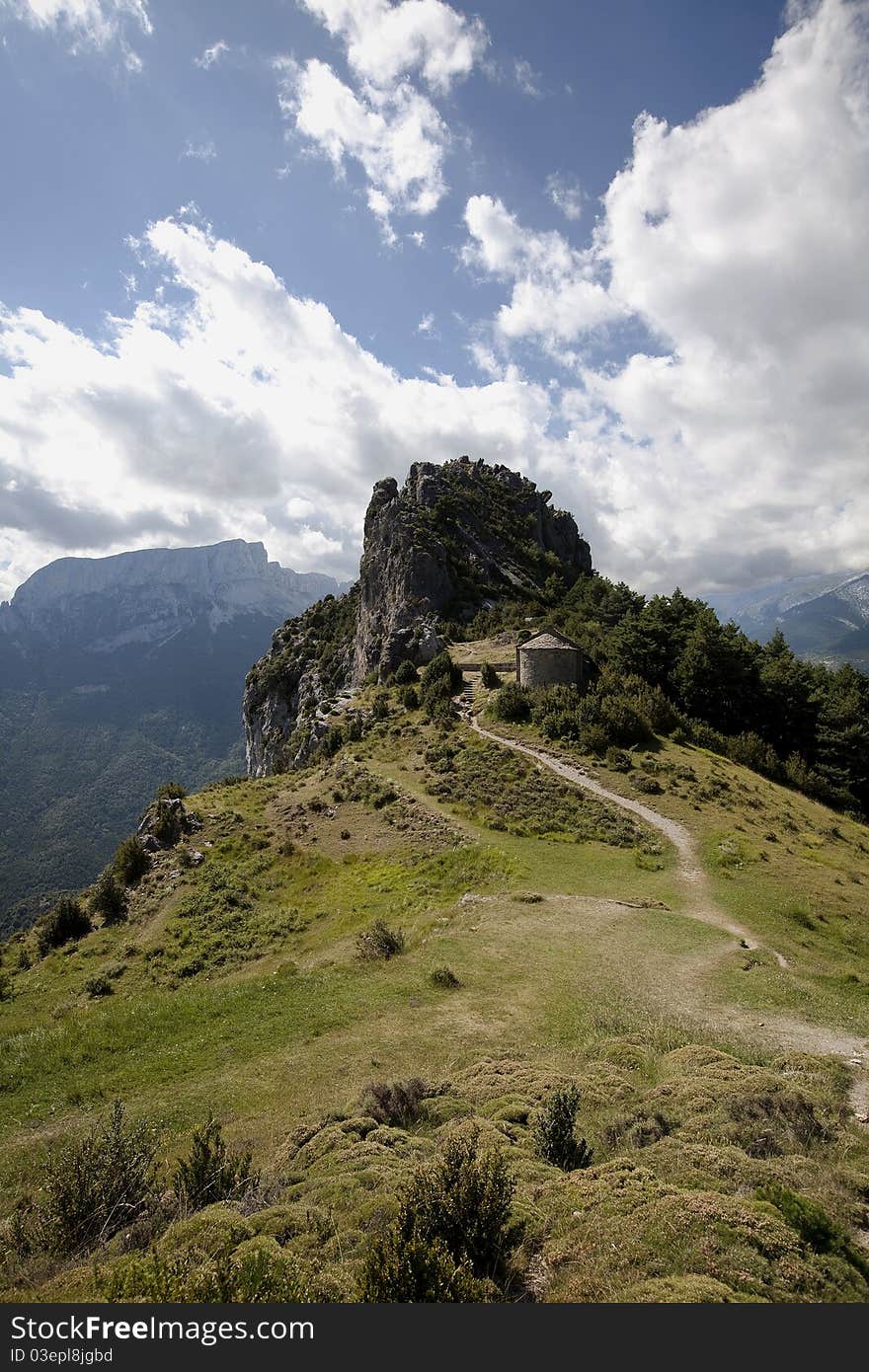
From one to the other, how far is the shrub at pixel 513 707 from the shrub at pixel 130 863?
28.1 meters

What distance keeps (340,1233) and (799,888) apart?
24.2 meters

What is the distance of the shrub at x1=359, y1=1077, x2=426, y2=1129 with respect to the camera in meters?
9.92

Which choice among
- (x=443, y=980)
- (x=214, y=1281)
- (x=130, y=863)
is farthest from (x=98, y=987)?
(x=214, y=1281)

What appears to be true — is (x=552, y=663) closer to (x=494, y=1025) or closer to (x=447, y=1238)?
(x=494, y=1025)

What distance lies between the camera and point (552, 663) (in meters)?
50.5

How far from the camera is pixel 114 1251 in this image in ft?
22.7

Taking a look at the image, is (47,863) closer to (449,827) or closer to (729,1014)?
(449,827)

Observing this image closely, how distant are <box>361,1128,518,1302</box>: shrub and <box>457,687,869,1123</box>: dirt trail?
21.3 ft

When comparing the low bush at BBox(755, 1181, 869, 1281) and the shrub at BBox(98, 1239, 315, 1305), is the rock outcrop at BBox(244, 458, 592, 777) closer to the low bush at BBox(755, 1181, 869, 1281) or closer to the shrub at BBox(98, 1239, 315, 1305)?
the shrub at BBox(98, 1239, 315, 1305)

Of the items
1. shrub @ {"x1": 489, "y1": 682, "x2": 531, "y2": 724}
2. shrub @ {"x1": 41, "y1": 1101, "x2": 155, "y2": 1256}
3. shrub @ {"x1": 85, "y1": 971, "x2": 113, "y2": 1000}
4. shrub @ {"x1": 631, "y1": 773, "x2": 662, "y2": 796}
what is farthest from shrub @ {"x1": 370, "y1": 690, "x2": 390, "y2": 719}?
shrub @ {"x1": 41, "y1": 1101, "x2": 155, "y2": 1256}

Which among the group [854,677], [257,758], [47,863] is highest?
[854,677]

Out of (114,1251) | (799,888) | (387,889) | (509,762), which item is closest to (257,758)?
(509,762)

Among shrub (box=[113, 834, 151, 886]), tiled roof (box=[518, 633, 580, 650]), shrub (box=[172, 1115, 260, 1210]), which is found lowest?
shrub (box=[113, 834, 151, 886])

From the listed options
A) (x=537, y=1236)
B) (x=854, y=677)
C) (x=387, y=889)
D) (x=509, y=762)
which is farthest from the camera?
(x=854, y=677)
